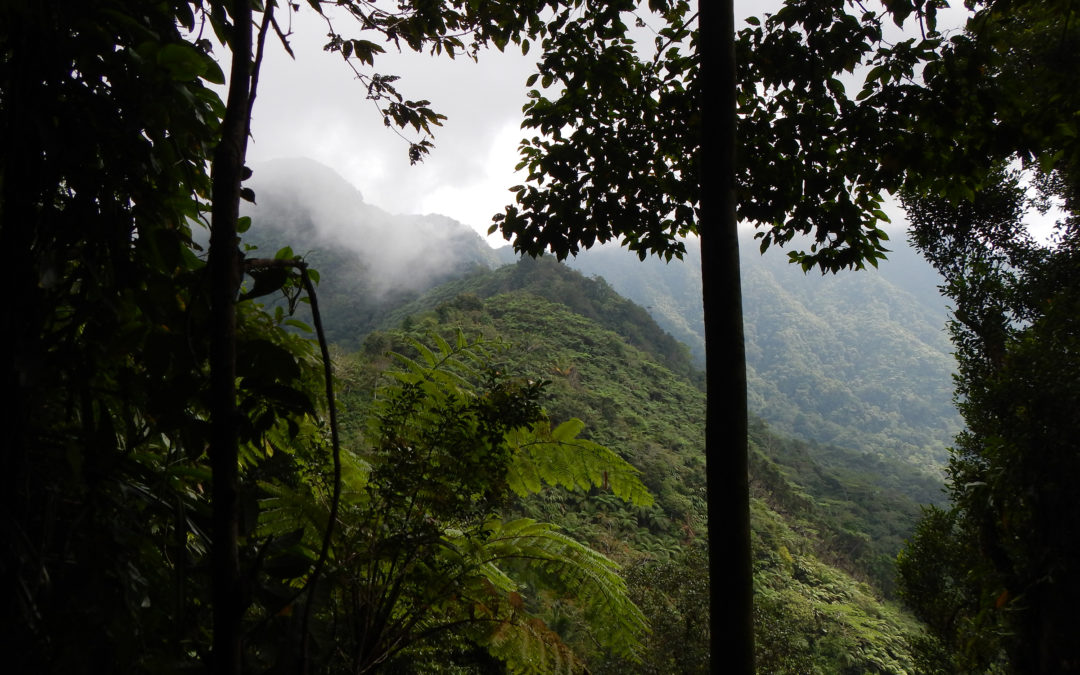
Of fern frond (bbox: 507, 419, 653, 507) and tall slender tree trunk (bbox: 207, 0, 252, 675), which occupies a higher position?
tall slender tree trunk (bbox: 207, 0, 252, 675)

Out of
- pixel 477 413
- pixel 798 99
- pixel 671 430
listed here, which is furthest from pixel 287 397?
pixel 671 430

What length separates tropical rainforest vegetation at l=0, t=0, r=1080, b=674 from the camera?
61cm

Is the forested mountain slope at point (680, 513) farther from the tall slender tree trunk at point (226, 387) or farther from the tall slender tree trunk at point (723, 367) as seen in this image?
the tall slender tree trunk at point (226, 387)

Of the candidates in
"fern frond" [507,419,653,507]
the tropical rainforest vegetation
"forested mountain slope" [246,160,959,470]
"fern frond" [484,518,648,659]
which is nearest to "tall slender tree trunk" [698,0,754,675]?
the tropical rainforest vegetation

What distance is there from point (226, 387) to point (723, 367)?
44.5 inches

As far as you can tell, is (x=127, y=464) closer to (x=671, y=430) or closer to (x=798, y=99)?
(x=798, y=99)

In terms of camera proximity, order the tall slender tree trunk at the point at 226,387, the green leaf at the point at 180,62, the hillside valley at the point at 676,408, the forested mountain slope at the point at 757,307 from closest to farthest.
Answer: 1. the tall slender tree trunk at the point at 226,387
2. the green leaf at the point at 180,62
3. the hillside valley at the point at 676,408
4. the forested mountain slope at the point at 757,307

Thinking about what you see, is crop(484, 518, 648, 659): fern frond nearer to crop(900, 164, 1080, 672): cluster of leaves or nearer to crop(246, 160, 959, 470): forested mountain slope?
crop(900, 164, 1080, 672): cluster of leaves

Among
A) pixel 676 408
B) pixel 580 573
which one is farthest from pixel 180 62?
pixel 676 408

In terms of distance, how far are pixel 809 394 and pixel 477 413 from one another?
177 ft

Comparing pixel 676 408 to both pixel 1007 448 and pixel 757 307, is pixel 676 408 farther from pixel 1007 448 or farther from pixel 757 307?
pixel 757 307

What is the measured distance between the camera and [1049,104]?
192 cm

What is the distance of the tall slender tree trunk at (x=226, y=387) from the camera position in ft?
1.72

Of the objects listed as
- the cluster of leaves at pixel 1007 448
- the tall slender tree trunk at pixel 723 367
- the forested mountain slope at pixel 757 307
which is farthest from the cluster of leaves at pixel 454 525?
the forested mountain slope at pixel 757 307
